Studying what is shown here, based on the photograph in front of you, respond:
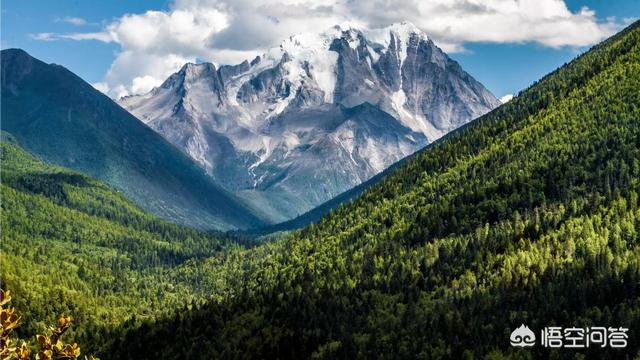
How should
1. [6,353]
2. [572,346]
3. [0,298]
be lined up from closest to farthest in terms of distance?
[0,298]
[6,353]
[572,346]

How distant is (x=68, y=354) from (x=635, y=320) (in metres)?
200

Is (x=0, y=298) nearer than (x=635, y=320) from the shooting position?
Yes

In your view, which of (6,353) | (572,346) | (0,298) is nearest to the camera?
(0,298)

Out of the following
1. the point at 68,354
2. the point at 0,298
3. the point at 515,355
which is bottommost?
the point at 515,355

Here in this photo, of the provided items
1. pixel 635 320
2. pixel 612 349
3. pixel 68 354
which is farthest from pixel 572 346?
pixel 68 354

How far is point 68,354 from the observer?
31531mm

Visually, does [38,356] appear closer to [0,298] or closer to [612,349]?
[0,298]

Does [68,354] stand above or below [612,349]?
above

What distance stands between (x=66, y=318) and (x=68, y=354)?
1642 mm

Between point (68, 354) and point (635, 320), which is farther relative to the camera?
point (635, 320)

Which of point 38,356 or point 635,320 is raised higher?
point 38,356

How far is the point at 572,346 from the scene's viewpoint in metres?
188

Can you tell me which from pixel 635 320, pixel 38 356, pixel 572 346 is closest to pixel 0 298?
pixel 38 356

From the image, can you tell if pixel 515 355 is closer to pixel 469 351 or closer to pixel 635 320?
pixel 469 351
